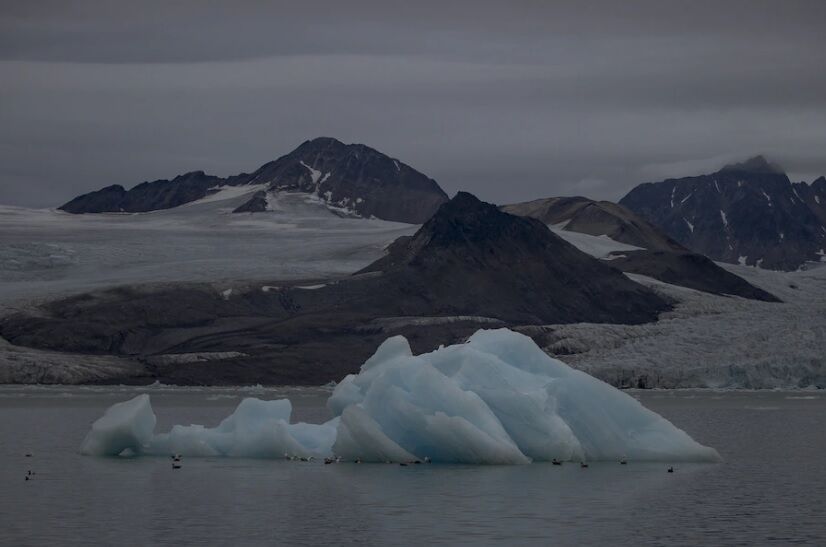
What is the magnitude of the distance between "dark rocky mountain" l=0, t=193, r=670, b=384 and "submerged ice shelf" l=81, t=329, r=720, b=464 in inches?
2568

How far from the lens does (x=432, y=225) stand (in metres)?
151

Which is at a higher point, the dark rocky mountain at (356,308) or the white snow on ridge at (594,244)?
the white snow on ridge at (594,244)

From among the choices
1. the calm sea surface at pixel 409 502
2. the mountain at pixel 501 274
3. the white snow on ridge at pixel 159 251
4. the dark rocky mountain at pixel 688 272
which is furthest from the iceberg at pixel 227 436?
the dark rocky mountain at pixel 688 272

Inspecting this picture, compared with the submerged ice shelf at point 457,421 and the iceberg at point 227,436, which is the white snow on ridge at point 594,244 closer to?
the iceberg at point 227,436

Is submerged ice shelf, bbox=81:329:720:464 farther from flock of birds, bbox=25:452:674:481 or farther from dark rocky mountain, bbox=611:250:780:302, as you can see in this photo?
dark rocky mountain, bbox=611:250:780:302

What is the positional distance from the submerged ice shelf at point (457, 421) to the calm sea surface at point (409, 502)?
0.68m

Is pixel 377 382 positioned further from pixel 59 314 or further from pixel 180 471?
pixel 59 314

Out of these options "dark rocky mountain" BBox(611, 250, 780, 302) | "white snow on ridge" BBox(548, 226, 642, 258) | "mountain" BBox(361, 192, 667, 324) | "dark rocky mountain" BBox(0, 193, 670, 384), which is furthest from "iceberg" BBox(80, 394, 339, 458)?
"white snow on ridge" BBox(548, 226, 642, 258)

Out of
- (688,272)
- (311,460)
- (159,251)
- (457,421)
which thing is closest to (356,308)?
(159,251)

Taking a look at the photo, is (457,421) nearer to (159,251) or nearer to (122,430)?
(122,430)

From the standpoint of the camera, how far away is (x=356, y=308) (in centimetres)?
13038

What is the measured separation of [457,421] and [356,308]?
301ft

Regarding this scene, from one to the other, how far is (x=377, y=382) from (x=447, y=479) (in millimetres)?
4294

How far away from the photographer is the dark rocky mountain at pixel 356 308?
11625 cm
